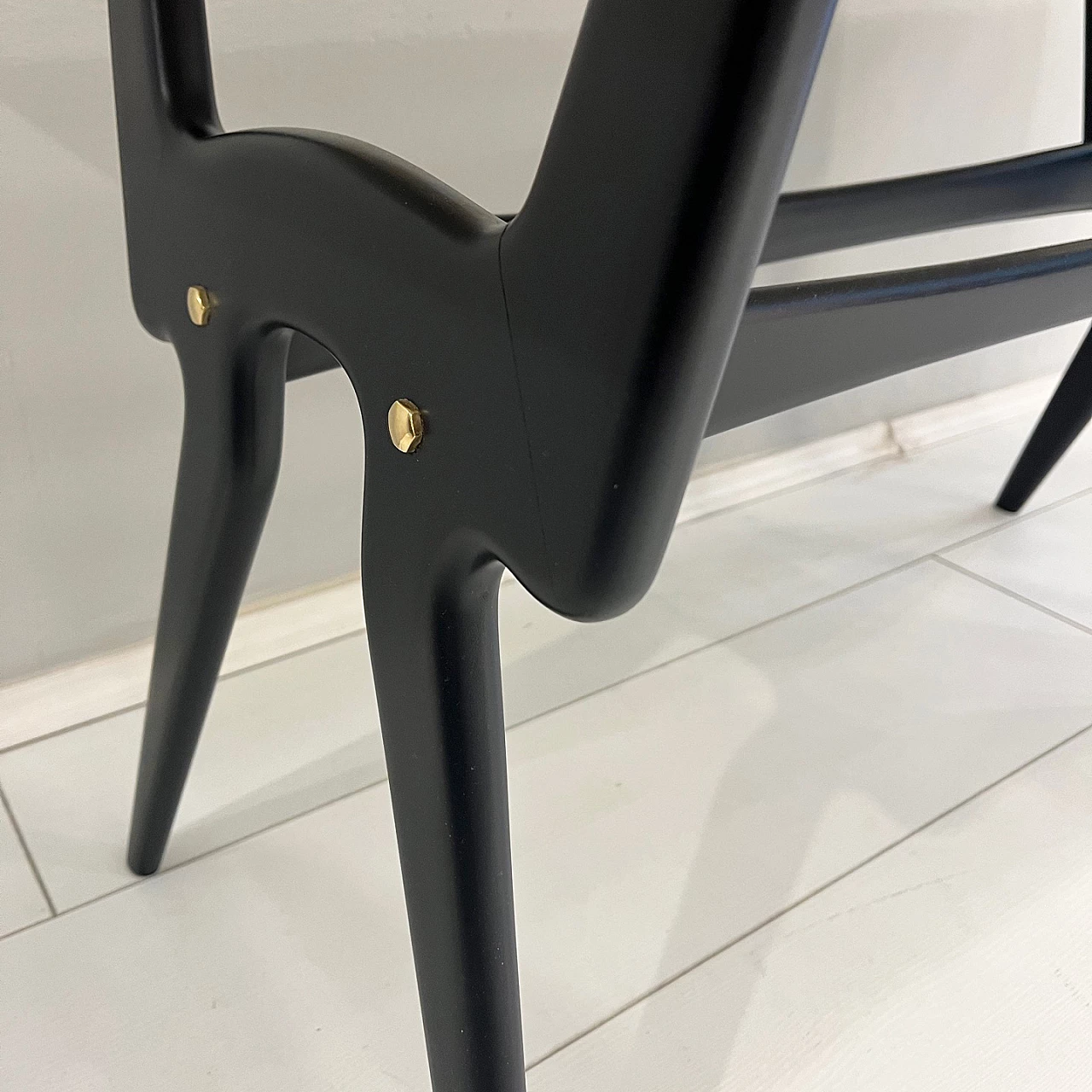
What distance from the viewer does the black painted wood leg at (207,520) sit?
402mm

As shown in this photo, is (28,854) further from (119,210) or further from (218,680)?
(119,210)

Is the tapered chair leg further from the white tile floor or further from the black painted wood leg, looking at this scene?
the black painted wood leg

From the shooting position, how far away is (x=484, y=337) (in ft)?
0.85

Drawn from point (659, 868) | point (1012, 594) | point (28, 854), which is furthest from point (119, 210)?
point (1012, 594)

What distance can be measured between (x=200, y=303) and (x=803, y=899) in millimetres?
446

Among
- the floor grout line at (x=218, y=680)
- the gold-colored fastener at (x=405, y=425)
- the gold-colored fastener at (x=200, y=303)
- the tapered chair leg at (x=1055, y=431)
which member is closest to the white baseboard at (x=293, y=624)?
the floor grout line at (x=218, y=680)

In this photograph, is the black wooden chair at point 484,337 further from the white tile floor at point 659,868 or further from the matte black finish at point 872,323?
the white tile floor at point 659,868

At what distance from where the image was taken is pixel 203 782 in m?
0.65

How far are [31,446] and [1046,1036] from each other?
Result: 654mm

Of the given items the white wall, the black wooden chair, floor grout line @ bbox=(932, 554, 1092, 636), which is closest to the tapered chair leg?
→ floor grout line @ bbox=(932, 554, 1092, 636)

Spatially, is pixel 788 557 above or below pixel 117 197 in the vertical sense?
below

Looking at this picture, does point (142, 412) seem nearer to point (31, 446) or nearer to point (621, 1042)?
→ point (31, 446)

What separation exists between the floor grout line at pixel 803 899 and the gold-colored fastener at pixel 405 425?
34 cm

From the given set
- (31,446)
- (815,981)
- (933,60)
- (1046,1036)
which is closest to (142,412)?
(31,446)
